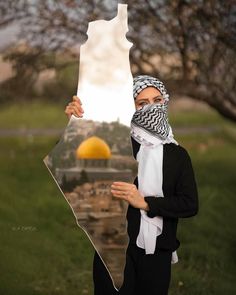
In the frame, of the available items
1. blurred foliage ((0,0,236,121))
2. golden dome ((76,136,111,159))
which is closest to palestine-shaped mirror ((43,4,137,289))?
golden dome ((76,136,111,159))

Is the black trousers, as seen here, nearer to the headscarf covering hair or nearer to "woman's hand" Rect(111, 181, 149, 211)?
"woman's hand" Rect(111, 181, 149, 211)

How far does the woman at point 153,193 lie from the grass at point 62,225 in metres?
2.02

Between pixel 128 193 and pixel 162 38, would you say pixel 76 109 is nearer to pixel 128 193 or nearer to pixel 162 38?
pixel 128 193

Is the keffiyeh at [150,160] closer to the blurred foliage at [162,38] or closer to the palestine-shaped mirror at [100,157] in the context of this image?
the palestine-shaped mirror at [100,157]

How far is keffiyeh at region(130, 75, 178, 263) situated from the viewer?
2.55 m

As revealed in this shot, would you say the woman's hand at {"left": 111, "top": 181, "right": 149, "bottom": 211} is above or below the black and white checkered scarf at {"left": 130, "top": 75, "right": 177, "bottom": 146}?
below

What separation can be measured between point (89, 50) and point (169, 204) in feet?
2.20

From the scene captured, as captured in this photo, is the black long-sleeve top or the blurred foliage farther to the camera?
the blurred foliage

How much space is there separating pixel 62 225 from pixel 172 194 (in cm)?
344

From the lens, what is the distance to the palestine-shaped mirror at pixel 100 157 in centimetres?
253

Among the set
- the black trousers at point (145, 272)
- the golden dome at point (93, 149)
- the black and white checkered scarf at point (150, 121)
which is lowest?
the black trousers at point (145, 272)

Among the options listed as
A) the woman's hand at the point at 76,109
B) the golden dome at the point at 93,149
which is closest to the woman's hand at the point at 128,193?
the golden dome at the point at 93,149

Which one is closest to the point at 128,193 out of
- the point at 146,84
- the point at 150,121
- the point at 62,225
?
the point at 150,121

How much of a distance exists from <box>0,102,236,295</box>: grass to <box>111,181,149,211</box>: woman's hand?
2220 mm
